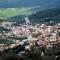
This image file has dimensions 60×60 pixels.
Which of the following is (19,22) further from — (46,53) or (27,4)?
(46,53)

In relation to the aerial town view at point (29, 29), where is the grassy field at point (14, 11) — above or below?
above

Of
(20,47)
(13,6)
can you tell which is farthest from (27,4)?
(20,47)

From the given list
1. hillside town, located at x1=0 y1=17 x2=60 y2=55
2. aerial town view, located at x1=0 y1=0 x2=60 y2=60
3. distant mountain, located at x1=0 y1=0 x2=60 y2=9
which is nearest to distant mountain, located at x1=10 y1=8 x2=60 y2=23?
aerial town view, located at x1=0 y1=0 x2=60 y2=60

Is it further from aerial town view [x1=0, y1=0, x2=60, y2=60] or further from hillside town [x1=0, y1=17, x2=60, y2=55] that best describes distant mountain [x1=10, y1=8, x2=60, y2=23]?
hillside town [x1=0, y1=17, x2=60, y2=55]

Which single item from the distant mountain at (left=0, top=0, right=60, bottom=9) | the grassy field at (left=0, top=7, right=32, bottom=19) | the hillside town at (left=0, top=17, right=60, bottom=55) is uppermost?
the distant mountain at (left=0, top=0, right=60, bottom=9)

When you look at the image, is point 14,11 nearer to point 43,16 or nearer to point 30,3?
point 30,3

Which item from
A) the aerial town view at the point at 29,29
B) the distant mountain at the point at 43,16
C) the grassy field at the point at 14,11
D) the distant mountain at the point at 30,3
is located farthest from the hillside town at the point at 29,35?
the distant mountain at the point at 30,3

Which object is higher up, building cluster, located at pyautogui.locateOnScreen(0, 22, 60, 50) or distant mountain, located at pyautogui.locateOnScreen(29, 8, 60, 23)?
distant mountain, located at pyautogui.locateOnScreen(29, 8, 60, 23)

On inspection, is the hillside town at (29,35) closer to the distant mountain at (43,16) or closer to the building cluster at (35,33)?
the building cluster at (35,33)
